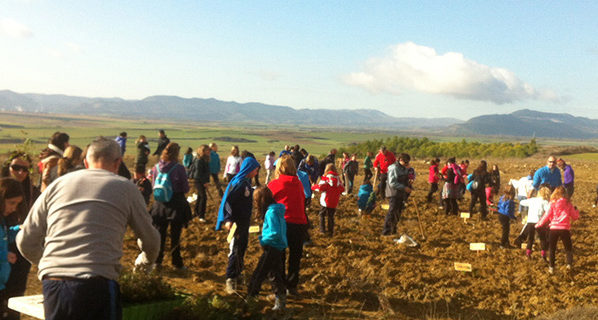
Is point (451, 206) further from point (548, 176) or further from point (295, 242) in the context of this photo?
point (295, 242)

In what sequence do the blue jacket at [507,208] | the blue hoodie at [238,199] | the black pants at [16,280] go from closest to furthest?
1. the black pants at [16,280]
2. the blue hoodie at [238,199]
3. the blue jacket at [507,208]

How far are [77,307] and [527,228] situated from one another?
891 centimetres

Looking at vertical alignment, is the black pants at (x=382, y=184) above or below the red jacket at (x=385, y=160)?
below

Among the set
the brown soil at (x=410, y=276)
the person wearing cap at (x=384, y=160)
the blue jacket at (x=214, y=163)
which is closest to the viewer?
the brown soil at (x=410, y=276)

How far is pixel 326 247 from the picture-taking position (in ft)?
31.5

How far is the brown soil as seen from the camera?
22.3 feet

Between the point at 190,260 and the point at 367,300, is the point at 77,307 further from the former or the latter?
the point at 190,260

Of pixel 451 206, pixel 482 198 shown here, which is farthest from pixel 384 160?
pixel 482 198

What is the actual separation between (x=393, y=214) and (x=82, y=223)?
843 centimetres

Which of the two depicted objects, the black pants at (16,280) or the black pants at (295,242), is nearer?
the black pants at (16,280)

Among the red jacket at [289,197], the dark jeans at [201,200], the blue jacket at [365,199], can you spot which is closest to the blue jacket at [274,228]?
the red jacket at [289,197]

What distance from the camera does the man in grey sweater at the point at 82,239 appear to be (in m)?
2.91

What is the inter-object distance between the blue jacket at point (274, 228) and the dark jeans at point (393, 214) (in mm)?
4813

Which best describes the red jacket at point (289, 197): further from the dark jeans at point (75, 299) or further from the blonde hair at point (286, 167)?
the dark jeans at point (75, 299)
